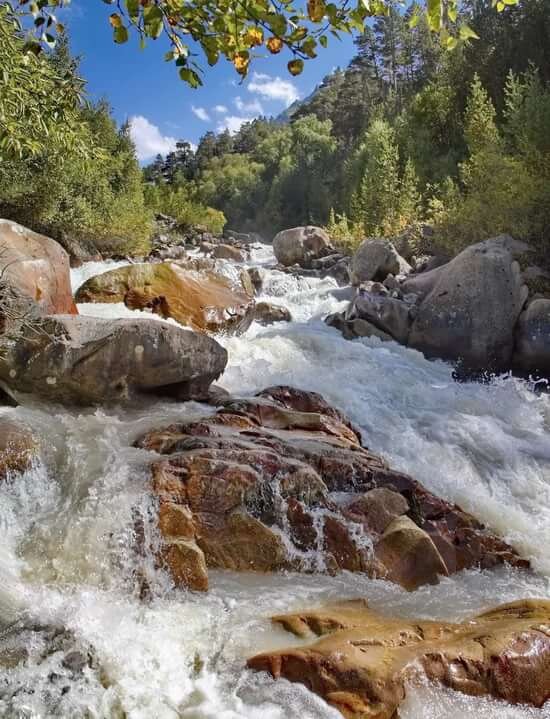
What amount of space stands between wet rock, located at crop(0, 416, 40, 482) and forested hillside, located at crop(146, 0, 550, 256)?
4.46m

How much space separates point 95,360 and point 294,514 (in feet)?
10.0

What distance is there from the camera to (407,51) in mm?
43719

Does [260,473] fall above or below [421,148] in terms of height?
below

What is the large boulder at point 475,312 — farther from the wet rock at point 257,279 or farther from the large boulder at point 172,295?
the wet rock at point 257,279

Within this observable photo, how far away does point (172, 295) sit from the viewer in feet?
33.8

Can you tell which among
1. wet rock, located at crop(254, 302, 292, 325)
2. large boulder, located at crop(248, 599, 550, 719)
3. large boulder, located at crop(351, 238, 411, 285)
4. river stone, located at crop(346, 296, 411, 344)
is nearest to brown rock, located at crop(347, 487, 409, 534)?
large boulder, located at crop(248, 599, 550, 719)

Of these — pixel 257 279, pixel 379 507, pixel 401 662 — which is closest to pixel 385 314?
pixel 257 279

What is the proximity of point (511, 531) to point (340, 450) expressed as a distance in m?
1.88

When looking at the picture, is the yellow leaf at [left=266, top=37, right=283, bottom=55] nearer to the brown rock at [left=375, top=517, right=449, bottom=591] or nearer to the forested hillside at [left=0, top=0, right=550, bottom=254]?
the forested hillside at [left=0, top=0, right=550, bottom=254]

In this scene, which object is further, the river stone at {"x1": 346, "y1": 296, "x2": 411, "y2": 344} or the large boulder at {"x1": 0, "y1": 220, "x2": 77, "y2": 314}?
the river stone at {"x1": 346, "y1": 296, "x2": 411, "y2": 344}

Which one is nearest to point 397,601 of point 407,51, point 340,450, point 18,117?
point 340,450

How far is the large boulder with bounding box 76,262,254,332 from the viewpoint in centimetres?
1000

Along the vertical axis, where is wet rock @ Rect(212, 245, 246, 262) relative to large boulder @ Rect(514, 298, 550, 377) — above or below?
above

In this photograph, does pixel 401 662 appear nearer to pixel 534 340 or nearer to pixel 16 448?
pixel 16 448
